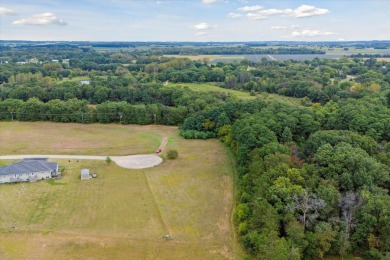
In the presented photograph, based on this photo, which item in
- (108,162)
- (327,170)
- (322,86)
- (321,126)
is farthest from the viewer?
(322,86)

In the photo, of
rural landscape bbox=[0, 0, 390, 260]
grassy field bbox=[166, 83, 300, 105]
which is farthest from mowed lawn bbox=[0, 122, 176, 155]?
grassy field bbox=[166, 83, 300, 105]

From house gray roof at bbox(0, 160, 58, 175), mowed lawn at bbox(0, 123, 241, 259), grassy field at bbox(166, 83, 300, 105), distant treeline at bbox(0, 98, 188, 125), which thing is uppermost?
grassy field at bbox(166, 83, 300, 105)

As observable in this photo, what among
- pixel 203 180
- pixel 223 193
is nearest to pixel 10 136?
pixel 203 180

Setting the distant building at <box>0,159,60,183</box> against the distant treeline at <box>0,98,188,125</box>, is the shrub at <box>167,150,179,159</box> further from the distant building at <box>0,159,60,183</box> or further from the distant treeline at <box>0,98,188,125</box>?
the distant treeline at <box>0,98,188,125</box>

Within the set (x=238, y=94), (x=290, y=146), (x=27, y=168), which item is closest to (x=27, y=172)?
(x=27, y=168)

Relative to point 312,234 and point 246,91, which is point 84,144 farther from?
point 246,91

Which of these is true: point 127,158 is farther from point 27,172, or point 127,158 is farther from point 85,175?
point 27,172

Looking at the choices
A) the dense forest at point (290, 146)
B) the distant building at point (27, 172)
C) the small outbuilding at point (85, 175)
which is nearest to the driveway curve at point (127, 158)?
the small outbuilding at point (85, 175)
